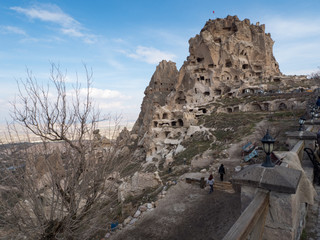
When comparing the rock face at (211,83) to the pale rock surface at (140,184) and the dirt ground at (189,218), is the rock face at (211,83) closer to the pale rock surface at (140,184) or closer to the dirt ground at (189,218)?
the pale rock surface at (140,184)

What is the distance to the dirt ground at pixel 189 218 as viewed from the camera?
20.5 feet

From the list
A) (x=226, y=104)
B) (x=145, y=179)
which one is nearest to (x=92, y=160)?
(x=145, y=179)

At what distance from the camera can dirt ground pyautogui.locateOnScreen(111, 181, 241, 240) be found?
20.5ft

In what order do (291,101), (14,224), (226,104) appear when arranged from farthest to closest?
1. (226,104)
2. (291,101)
3. (14,224)

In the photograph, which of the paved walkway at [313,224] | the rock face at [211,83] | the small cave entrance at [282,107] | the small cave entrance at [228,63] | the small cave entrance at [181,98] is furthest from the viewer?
the small cave entrance at [228,63]

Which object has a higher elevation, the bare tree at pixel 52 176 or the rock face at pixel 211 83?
the rock face at pixel 211 83

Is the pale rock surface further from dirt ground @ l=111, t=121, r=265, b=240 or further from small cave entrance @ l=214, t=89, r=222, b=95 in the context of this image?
small cave entrance @ l=214, t=89, r=222, b=95

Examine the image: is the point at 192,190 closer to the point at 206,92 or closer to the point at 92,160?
the point at 92,160

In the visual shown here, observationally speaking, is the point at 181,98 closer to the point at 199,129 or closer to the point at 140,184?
the point at 199,129

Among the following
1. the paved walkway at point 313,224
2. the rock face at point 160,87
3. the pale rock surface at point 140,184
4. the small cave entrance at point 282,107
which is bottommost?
the pale rock surface at point 140,184

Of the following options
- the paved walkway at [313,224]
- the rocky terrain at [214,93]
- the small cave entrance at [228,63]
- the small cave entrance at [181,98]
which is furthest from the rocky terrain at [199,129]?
the paved walkway at [313,224]

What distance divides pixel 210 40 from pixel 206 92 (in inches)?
569

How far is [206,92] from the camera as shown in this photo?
152 ft

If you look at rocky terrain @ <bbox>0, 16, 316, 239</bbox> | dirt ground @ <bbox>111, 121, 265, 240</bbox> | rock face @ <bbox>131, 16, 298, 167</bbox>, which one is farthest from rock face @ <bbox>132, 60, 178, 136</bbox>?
dirt ground @ <bbox>111, 121, 265, 240</bbox>
